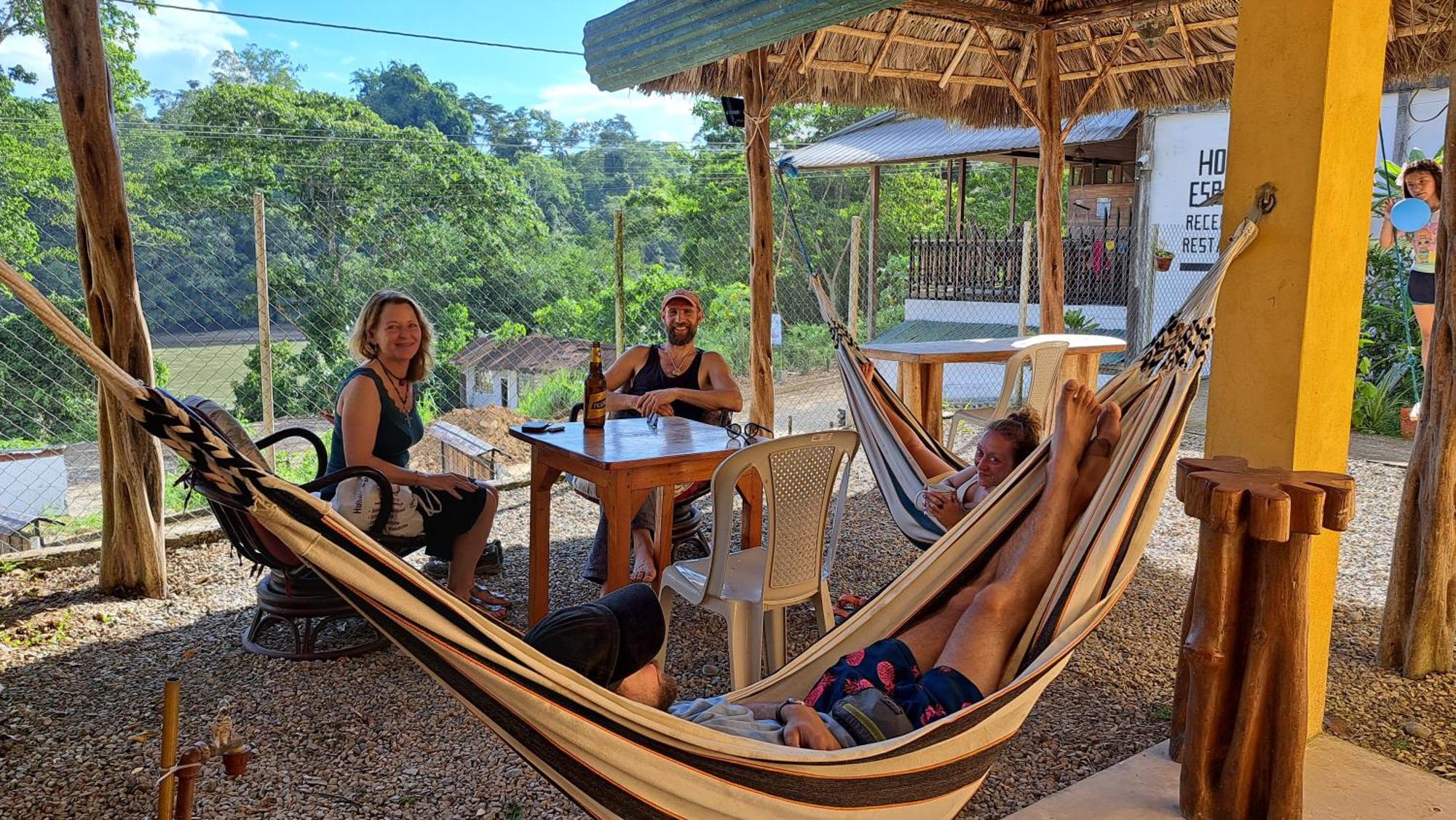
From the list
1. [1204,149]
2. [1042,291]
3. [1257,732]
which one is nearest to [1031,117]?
[1042,291]

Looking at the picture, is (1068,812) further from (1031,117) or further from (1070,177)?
(1070,177)

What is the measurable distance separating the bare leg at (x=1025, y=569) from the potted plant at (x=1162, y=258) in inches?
262

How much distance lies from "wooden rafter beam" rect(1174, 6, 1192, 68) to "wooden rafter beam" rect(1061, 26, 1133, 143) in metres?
0.22

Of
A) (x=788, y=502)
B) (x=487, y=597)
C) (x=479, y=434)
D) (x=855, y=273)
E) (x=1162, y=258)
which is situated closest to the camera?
(x=788, y=502)

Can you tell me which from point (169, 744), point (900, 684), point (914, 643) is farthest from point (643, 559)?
point (169, 744)

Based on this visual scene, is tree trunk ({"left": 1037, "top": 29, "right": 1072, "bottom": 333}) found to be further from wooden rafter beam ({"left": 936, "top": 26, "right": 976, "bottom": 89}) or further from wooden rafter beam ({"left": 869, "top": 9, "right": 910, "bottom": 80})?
wooden rafter beam ({"left": 869, "top": 9, "right": 910, "bottom": 80})

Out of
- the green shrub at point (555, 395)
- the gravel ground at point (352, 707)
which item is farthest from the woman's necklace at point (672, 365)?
the green shrub at point (555, 395)

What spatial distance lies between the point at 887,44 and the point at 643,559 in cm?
327

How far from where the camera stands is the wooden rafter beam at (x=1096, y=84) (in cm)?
515

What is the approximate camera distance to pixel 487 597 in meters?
2.97

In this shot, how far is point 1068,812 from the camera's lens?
6.01ft

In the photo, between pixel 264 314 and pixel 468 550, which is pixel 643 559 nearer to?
pixel 468 550

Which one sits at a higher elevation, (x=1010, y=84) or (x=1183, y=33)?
(x=1183, y=33)

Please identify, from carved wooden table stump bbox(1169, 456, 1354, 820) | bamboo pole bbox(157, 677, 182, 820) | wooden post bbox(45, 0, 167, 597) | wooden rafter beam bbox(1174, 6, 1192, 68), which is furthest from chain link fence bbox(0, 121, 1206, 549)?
bamboo pole bbox(157, 677, 182, 820)
